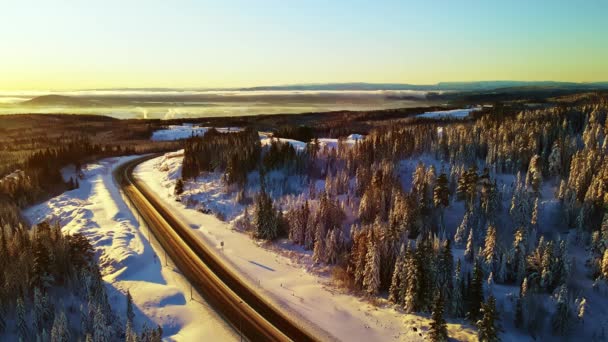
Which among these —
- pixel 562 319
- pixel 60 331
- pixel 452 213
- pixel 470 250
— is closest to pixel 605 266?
pixel 562 319

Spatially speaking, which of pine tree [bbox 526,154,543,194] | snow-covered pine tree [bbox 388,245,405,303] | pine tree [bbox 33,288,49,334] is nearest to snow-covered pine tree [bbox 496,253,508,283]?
snow-covered pine tree [bbox 388,245,405,303]

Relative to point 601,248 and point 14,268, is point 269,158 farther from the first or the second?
point 601,248

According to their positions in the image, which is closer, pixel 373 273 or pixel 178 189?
pixel 373 273

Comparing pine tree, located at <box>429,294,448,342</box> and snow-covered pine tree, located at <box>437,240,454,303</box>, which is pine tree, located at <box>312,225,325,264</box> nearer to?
snow-covered pine tree, located at <box>437,240,454,303</box>

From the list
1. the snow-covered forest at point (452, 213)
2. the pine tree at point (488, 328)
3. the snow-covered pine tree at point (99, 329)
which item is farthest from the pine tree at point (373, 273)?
the snow-covered pine tree at point (99, 329)

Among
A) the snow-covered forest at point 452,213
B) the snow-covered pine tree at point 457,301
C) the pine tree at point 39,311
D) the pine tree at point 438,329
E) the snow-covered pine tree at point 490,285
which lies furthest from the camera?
the snow-covered pine tree at point 490,285

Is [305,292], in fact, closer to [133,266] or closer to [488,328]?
[488,328]

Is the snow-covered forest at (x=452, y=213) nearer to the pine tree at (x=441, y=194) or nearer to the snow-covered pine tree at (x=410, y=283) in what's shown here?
the snow-covered pine tree at (x=410, y=283)
